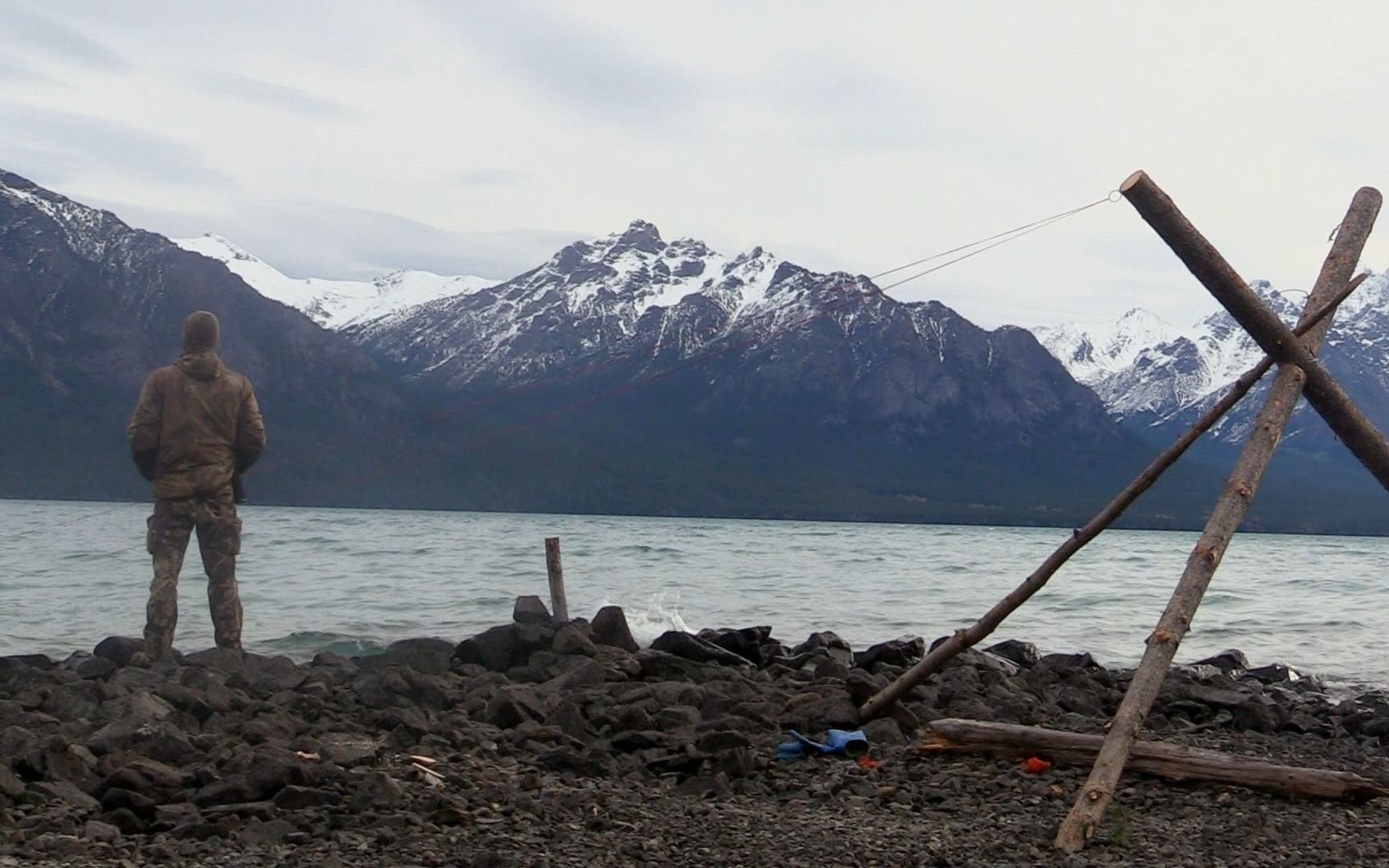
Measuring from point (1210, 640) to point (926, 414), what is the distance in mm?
178116

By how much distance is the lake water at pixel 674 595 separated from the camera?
20625mm

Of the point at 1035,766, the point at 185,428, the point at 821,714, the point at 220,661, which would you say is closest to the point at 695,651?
the point at 821,714

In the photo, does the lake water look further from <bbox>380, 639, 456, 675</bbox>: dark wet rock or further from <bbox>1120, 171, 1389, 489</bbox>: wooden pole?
<bbox>1120, 171, 1389, 489</bbox>: wooden pole

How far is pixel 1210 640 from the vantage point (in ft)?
75.2

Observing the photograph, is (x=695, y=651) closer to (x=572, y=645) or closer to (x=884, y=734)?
(x=572, y=645)

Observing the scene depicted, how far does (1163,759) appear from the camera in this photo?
28.9 ft

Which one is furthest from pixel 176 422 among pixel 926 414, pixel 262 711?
pixel 926 414

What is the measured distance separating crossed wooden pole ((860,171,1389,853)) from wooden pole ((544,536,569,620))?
657cm

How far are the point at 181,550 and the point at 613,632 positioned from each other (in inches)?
169

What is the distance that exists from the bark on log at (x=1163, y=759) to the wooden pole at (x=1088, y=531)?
2.83ft

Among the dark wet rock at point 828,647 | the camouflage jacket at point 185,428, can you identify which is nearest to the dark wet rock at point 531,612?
the dark wet rock at point 828,647

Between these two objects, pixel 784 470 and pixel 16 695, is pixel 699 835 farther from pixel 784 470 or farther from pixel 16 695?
pixel 784 470

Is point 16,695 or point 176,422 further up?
point 176,422

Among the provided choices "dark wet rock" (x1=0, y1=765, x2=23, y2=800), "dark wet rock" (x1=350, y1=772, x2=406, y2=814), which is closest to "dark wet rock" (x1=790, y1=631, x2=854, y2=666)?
"dark wet rock" (x1=350, y1=772, x2=406, y2=814)
